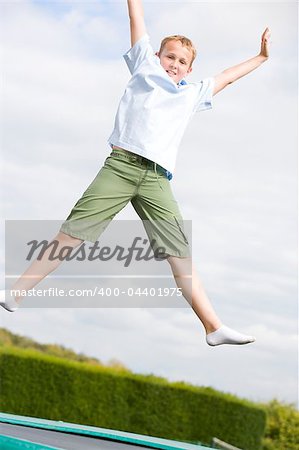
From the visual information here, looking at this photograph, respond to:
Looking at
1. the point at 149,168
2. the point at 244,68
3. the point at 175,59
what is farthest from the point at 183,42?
the point at 149,168

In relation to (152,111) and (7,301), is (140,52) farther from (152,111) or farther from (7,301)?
(7,301)

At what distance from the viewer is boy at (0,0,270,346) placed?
3502 millimetres

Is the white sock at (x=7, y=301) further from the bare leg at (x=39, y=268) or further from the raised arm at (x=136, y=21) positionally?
the raised arm at (x=136, y=21)

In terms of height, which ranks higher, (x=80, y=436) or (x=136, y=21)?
(x=136, y=21)

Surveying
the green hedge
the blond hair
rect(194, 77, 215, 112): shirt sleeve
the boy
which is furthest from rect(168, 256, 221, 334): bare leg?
the green hedge

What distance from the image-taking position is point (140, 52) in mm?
3613

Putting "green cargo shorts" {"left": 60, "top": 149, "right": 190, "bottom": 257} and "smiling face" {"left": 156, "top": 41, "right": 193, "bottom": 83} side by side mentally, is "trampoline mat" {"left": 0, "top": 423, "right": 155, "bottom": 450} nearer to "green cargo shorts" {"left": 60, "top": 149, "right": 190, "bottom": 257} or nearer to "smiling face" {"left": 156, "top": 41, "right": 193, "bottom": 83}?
"green cargo shorts" {"left": 60, "top": 149, "right": 190, "bottom": 257}

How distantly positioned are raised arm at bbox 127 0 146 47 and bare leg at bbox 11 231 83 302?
95 centimetres

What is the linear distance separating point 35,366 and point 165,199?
20.8 ft

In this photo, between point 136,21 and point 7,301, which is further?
point 136,21

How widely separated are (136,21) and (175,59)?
0.25 metres

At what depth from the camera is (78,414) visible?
951cm

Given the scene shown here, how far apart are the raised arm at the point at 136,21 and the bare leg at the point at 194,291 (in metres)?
1.01

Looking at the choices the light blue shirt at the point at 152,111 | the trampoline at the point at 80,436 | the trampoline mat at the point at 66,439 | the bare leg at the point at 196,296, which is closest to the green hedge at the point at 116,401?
the trampoline at the point at 80,436
